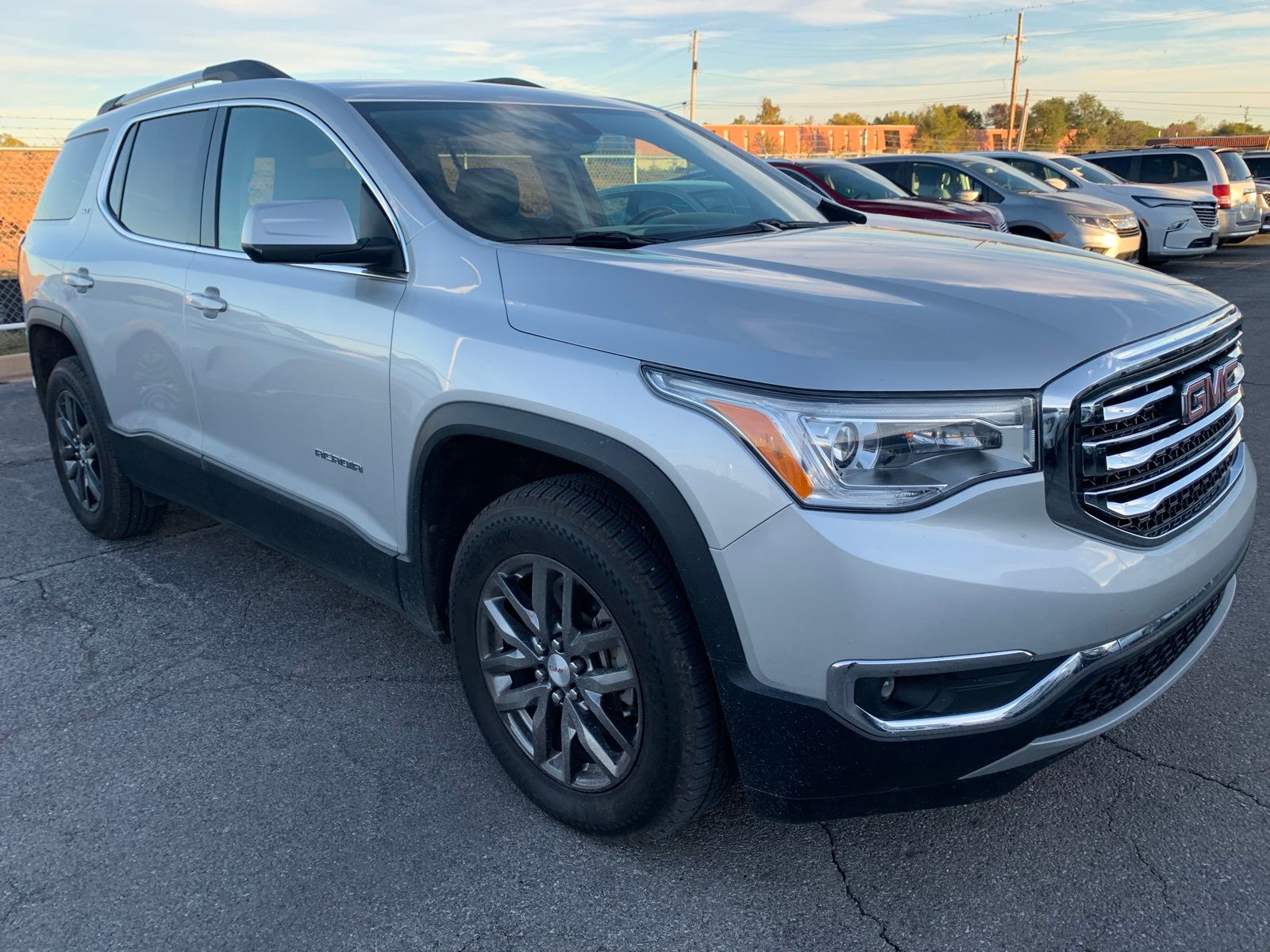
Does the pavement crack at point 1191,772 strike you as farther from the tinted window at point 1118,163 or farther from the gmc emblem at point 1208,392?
the tinted window at point 1118,163

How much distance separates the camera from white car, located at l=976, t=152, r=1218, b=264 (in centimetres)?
1408

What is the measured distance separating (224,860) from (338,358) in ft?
4.29

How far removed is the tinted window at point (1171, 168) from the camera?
1608cm

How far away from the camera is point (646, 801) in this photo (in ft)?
7.75

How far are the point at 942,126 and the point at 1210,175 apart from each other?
2650 inches

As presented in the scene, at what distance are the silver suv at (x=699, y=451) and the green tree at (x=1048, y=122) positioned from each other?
264 ft

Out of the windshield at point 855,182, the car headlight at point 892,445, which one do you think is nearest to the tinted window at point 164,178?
the car headlight at point 892,445

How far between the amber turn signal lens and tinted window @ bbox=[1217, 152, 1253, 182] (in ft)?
56.6

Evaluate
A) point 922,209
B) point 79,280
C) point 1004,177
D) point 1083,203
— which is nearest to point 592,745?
point 79,280

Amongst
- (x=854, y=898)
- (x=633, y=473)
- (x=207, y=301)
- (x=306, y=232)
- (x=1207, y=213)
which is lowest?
(x=854, y=898)

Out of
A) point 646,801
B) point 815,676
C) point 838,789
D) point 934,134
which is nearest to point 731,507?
point 815,676

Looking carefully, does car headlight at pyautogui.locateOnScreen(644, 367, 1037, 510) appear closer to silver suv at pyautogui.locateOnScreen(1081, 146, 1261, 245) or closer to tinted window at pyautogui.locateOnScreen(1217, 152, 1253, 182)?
silver suv at pyautogui.locateOnScreen(1081, 146, 1261, 245)

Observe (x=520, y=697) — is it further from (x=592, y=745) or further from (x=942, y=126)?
(x=942, y=126)

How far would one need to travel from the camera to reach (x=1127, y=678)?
2221 millimetres
